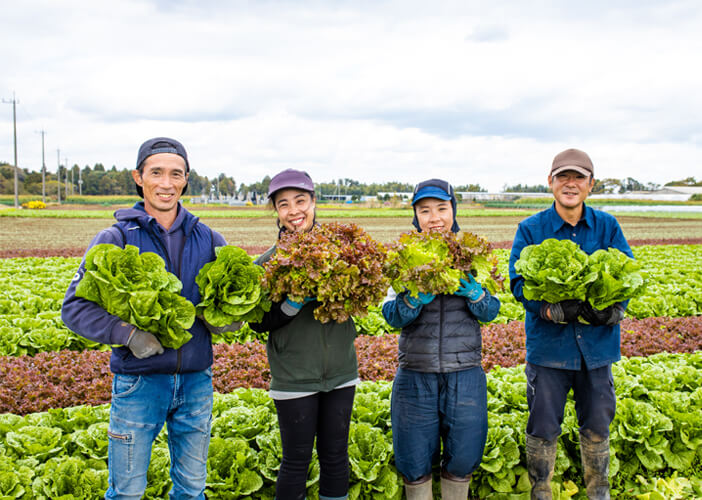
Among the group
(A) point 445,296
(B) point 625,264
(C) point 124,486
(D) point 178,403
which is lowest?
(C) point 124,486

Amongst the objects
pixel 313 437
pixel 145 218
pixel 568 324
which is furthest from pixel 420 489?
pixel 145 218

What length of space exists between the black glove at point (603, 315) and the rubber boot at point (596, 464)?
0.94 m

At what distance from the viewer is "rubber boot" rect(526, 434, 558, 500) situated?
3.70 meters

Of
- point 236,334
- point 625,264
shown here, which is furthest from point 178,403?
point 236,334

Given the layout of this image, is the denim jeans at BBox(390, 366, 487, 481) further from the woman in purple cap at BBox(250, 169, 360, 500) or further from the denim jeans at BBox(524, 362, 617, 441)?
the denim jeans at BBox(524, 362, 617, 441)

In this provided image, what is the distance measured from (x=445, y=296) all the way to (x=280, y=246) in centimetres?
123

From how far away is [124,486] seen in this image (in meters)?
2.77

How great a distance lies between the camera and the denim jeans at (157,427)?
9.07ft

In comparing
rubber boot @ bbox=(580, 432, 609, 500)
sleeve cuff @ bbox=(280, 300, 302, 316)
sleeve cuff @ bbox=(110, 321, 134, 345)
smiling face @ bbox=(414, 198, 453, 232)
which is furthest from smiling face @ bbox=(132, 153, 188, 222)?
rubber boot @ bbox=(580, 432, 609, 500)

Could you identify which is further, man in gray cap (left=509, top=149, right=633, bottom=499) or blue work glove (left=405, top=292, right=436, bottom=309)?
man in gray cap (left=509, top=149, right=633, bottom=499)

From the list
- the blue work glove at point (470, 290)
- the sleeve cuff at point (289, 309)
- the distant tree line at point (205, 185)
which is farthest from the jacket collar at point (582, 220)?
the distant tree line at point (205, 185)

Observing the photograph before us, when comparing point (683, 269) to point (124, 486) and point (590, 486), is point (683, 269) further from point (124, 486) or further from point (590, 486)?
point (124, 486)

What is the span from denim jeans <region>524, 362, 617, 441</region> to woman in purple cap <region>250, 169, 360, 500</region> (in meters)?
1.51

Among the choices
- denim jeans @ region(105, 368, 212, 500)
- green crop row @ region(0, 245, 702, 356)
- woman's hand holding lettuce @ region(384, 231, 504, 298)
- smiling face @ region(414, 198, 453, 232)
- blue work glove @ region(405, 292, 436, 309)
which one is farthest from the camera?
green crop row @ region(0, 245, 702, 356)
